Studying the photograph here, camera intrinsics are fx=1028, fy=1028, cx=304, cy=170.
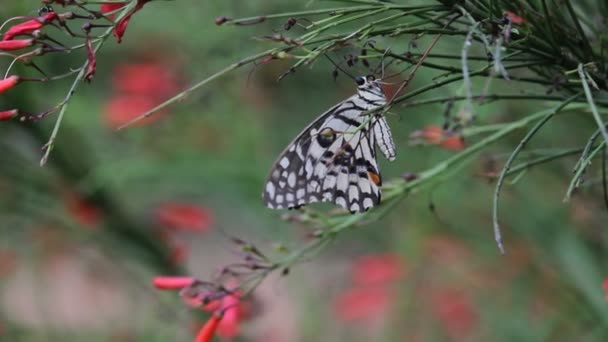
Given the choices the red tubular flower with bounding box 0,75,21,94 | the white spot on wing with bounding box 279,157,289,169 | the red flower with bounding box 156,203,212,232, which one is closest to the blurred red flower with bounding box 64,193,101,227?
the red flower with bounding box 156,203,212,232

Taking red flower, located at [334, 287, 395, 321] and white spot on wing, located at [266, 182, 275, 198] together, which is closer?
white spot on wing, located at [266, 182, 275, 198]

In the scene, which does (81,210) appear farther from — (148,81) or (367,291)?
(367,291)

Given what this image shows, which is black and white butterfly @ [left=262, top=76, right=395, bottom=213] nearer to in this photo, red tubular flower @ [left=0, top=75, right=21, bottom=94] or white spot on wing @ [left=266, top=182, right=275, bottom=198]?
white spot on wing @ [left=266, top=182, right=275, bottom=198]

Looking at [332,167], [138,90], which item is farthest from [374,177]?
[138,90]

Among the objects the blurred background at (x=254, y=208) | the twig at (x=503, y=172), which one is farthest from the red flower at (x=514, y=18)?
the blurred background at (x=254, y=208)

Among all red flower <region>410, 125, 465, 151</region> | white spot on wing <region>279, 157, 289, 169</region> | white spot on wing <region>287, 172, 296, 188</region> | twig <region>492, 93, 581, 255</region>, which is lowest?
red flower <region>410, 125, 465, 151</region>

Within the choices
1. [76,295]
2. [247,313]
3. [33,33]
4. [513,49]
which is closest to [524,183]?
[247,313]

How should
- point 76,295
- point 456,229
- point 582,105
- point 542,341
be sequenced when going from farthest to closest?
point 76,295
point 456,229
point 542,341
point 582,105

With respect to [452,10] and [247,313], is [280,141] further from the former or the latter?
[452,10]
